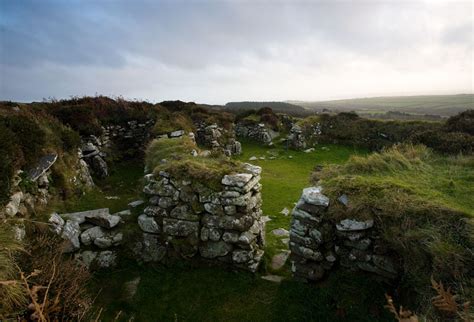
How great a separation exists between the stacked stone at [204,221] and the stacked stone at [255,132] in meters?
18.2

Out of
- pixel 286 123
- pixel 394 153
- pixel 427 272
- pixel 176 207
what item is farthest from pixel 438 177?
pixel 286 123

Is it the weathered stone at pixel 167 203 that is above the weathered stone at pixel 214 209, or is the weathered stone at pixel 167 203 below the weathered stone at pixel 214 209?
above

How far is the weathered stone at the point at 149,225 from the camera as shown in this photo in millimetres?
7551

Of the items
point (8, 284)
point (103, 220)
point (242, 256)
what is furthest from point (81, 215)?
point (8, 284)

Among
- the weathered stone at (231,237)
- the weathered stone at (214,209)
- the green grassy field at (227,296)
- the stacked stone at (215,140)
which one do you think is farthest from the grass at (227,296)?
the stacked stone at (215,140)

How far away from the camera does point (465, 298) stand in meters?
3.72

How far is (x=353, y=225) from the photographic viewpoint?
18.8 ft

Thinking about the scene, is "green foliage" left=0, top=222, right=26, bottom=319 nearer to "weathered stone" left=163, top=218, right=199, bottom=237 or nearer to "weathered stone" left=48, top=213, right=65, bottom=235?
"weathered stone" left=48, top=213, right=65, bottom=235

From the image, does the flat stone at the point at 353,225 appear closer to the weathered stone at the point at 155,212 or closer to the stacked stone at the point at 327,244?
the stacked stone at the point at 327,244

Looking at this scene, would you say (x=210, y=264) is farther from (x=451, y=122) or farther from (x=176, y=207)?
(x=451, y=122)

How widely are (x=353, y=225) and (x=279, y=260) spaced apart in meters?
2.64

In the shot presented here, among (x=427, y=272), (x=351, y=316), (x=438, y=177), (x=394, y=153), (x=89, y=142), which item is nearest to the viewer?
(x=427, y=272)

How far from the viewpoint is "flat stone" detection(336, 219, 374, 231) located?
5.66 m

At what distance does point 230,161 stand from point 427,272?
17.4 ft
